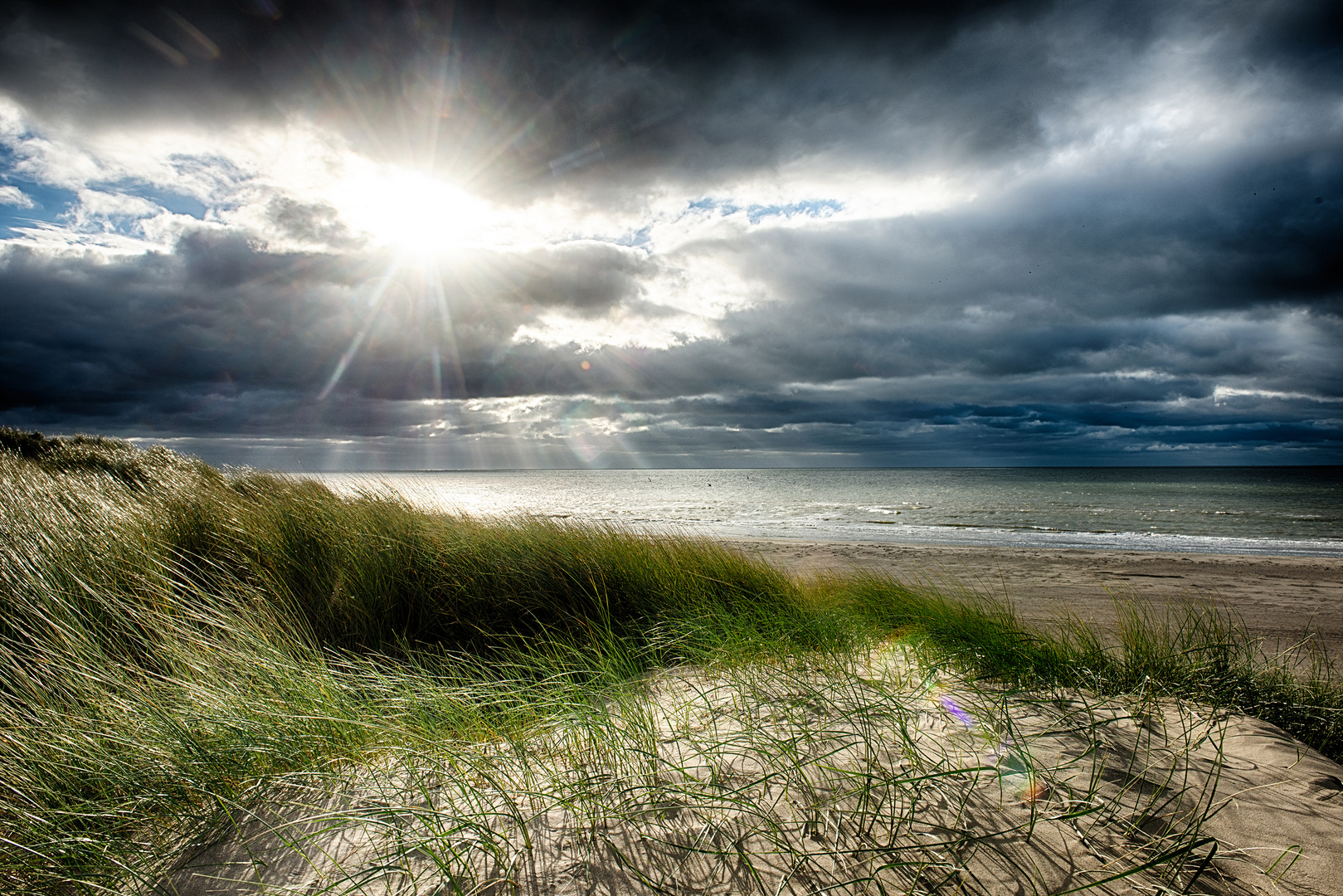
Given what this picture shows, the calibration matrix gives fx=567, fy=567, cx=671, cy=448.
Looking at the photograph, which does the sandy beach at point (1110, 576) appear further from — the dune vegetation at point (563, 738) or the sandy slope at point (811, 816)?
the sandy slope at point (811, 816)

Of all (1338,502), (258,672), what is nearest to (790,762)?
(258,672)

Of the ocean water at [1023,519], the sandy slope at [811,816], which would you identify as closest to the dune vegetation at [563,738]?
the sandy slope at [811,816]

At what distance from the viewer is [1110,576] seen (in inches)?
509

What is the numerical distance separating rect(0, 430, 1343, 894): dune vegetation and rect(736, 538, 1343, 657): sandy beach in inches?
161

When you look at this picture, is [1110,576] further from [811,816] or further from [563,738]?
[563,738]

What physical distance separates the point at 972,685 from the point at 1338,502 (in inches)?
1938

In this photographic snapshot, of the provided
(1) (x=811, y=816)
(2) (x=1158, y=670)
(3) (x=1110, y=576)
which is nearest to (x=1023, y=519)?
(3) (x=1110, y=576)

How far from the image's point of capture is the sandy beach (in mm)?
9211

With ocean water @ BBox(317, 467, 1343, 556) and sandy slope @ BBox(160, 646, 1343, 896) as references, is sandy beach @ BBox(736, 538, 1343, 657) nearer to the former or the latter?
ocean water @ BBox(317, 467, 1343, 556)

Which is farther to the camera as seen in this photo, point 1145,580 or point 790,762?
point 1145,580

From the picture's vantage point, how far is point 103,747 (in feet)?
7.52

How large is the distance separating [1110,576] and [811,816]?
47.9ft

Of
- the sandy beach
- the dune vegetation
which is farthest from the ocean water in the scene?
the dune vegetation

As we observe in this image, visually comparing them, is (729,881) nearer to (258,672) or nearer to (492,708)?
→ (492,708)
